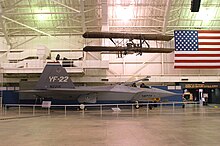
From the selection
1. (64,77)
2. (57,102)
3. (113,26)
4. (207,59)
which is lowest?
(57,102)

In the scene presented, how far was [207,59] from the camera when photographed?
2692cm

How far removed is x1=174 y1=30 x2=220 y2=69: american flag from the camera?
1035 inches

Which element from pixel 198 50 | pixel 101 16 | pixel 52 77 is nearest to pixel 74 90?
pixel 52 77

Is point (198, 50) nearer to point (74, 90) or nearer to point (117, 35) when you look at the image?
point (117, 35)

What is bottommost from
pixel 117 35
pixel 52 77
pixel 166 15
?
pixel 52 77

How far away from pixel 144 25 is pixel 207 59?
827 centimetres

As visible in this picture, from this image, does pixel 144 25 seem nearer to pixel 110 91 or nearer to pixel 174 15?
pixel 174 15

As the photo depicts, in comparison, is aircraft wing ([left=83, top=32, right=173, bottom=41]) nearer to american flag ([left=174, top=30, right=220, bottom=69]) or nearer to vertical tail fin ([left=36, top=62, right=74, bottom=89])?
vertical tail fin ([left=36, top=62, right=74, bottom=89])

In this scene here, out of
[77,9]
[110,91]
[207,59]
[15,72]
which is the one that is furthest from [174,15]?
[15,72]

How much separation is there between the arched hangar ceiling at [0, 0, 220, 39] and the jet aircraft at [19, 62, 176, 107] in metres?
7.60

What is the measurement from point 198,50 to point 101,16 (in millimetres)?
11081

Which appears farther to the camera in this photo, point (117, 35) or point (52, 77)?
point (52, 77)

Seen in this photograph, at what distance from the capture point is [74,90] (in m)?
20.7

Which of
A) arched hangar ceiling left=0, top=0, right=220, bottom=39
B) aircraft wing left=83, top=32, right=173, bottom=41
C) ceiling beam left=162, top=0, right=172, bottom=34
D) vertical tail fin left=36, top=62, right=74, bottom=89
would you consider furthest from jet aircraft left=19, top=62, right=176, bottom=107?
ceiling beam left=162, top=0, right=172, bottom=34
